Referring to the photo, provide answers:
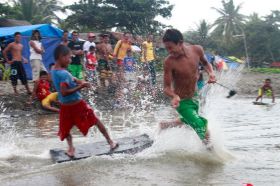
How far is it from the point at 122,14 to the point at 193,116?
3141 centimetres

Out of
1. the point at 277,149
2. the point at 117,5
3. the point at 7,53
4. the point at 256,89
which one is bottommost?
the point at 256,89

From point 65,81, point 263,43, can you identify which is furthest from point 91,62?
point 263,43

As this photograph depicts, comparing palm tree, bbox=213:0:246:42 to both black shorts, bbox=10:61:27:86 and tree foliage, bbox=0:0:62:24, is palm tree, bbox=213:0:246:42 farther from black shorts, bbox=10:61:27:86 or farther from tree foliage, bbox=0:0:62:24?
black shorts, bbox=10:61:27:86

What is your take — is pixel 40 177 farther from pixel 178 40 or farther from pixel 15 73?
pixel 15 73

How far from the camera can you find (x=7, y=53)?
11156 millimetres

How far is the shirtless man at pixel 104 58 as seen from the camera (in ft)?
42.3

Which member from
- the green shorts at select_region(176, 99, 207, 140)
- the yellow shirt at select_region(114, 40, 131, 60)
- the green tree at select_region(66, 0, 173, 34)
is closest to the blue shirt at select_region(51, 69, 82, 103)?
the green shorts at select_region(176, 99, 207, 140)

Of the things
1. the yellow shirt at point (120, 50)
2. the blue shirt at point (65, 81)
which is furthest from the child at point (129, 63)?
the blue shirt at point (65, 81)

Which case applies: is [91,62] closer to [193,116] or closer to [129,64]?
[129,64]

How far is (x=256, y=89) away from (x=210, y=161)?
1635 cm

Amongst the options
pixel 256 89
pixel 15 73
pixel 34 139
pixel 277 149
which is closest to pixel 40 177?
pixel 34 139

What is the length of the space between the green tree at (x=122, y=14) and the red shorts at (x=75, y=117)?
101 feet

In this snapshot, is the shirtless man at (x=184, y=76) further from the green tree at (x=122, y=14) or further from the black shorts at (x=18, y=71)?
the green tree at (x=122, y=14)

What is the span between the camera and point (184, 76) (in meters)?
5.36
